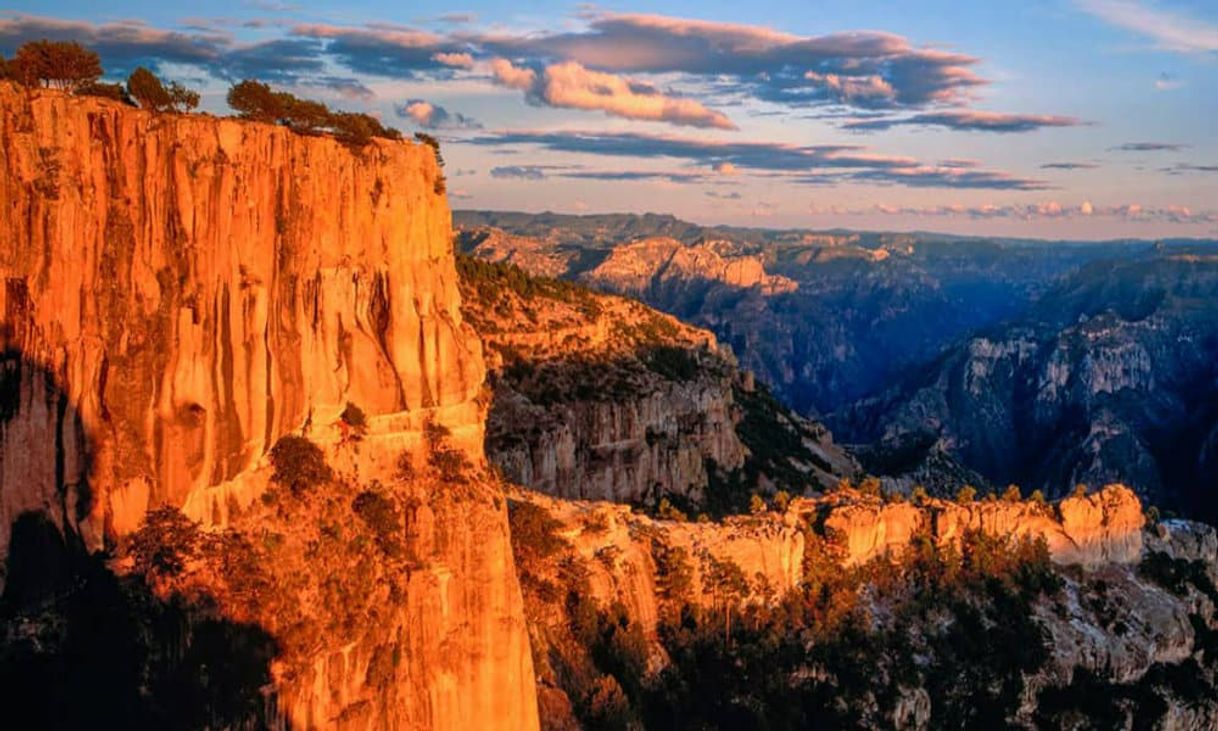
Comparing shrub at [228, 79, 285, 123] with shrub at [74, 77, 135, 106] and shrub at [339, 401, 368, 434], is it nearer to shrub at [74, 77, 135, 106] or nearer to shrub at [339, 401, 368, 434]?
shrub at [74, 77, 135, 106]

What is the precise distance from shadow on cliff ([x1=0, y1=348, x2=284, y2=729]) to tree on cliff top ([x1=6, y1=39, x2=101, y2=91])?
7.43 meters

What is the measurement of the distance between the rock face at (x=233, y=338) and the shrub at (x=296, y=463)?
42cm

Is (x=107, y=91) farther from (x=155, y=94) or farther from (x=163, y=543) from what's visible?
(x=163, y=543)

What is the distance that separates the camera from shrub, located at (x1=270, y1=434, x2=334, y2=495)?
32125mm

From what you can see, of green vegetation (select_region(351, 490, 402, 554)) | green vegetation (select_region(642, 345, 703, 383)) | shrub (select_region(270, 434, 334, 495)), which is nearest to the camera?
shrub (select_region(270, 434, 334, 495))

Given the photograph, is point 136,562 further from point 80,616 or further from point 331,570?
point 331,570

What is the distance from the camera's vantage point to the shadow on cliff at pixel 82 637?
84.6 ft

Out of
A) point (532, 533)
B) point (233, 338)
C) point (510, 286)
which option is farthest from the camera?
point (510, 286)

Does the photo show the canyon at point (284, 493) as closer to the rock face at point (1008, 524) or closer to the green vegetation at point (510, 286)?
the rock face at point (1008, 524)

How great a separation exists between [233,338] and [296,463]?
4224mm

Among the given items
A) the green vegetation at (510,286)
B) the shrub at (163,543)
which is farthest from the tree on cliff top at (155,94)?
the green vegetation at (510,286)

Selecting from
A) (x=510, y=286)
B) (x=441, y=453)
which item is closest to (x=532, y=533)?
(x=441, y=453)

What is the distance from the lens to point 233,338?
1180 inches

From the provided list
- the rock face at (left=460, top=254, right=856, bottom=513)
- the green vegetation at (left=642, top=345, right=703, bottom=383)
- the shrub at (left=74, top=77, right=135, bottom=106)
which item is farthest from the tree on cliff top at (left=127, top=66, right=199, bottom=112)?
the green vegetation at (left=642, top=345, right=703, bottom=383)
